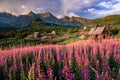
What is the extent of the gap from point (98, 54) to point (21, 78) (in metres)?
4.55

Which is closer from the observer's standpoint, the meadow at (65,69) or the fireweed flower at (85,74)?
the meadow at (65,69)

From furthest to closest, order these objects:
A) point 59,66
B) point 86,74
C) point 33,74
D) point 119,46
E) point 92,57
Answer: point 119,46 → point 92,57 → point 59,66 → point 86,74 → point 33,74

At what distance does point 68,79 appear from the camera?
8555mm

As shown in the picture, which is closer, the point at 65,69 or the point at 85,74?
the point at 85,74

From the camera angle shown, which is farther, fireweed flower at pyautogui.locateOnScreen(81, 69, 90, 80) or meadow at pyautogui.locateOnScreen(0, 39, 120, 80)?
fireweed flower at pyautogui.locateOnScreen(81, 69, 90, 80)

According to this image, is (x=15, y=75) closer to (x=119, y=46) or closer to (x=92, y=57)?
(x=92, y=57)

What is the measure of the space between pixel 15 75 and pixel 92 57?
3.35 m

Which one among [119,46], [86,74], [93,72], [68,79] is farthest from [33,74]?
[119,46]

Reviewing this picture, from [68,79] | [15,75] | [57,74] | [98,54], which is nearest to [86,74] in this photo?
[68,79]

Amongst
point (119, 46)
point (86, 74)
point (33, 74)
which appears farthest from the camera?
point (119, 46)

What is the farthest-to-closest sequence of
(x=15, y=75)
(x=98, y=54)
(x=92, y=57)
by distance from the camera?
(x=98, y=54) < (x=92, y=57) < (x=15, y=75)

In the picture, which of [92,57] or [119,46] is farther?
[119,46]

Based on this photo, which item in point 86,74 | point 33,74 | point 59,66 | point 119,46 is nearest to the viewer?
point 33,74

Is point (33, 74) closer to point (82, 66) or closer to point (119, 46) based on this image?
point (82, 66)
